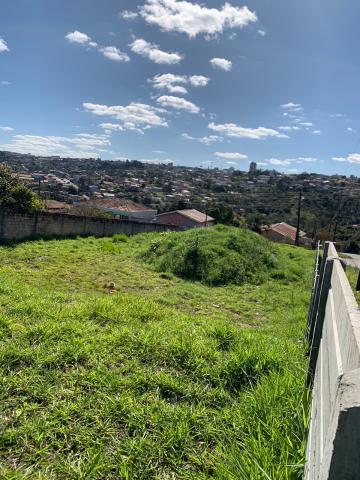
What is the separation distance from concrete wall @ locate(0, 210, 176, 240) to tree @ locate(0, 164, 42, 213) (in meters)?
0.56

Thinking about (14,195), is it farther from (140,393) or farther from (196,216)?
(196,216)

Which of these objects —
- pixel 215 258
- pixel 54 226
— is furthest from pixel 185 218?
pixel 215 258

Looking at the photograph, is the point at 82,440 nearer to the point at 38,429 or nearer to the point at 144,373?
the point at 38,429

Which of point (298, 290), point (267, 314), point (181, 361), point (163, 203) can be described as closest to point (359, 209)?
point (163, 203)

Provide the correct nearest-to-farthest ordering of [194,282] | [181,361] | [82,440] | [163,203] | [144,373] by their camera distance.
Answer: [82,440] → [144,373] → [181,361] → [194,282] → [163,203]

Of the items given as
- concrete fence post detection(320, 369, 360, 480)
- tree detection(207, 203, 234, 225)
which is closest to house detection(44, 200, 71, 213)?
tree detection(207, 203, 234, 225)

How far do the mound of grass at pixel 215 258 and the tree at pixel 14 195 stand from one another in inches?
235

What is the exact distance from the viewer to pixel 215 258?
10062 mm

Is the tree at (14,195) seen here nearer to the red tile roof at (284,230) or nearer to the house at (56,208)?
the house at (56,208)

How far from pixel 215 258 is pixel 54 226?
7.88 meters

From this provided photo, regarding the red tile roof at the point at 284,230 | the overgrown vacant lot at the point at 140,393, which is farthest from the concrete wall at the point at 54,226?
A: the red tile roof at the point at 284,230

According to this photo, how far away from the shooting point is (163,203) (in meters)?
50.5

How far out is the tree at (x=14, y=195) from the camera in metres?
14.1

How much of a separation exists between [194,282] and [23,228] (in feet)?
26.1
